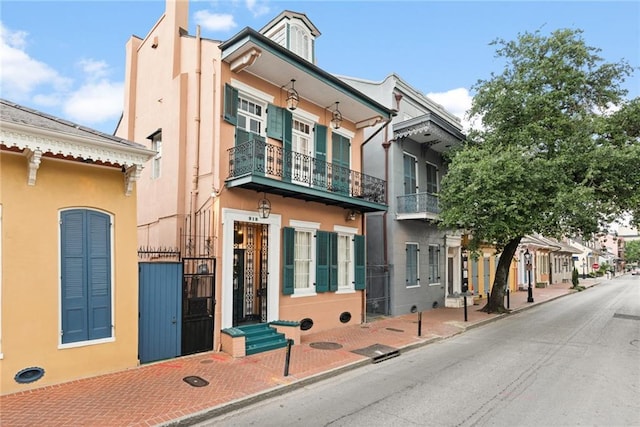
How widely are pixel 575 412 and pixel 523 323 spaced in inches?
363

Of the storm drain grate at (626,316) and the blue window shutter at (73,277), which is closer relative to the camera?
the blue window shutter at (73,277)

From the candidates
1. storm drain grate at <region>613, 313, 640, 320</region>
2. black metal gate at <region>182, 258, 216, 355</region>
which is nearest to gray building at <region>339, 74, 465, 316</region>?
storm drain grate at <region>613, 313, 640, 320</region>

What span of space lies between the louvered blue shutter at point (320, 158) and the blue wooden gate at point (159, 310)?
4917 mm

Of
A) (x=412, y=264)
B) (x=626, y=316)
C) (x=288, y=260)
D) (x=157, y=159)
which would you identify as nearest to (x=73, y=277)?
(x=288, y=260)

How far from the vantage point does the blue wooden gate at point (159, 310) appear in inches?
303

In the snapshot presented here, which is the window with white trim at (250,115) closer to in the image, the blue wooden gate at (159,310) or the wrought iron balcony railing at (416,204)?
the blue wooden gate at (159,310)

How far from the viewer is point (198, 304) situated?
8.52 m

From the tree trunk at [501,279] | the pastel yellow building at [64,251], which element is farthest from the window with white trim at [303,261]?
the tree trunk at [501,279]

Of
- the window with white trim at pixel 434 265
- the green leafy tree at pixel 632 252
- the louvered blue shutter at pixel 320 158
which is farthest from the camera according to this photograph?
the green leafy tree at pixel 632 252

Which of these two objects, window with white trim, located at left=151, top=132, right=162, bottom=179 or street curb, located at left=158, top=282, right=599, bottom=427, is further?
window with white trim, located at left=151, top=132, right=162, bottom=179

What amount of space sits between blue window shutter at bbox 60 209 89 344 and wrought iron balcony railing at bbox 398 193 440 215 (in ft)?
36.4

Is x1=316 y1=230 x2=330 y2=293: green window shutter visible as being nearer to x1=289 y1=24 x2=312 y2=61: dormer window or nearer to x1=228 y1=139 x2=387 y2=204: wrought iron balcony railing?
x1=228 y1=139 x2=387 y2=204: wrought iron balcony railing

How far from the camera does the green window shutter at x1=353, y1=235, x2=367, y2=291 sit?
12.7 m

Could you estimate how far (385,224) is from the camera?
14.6 m
